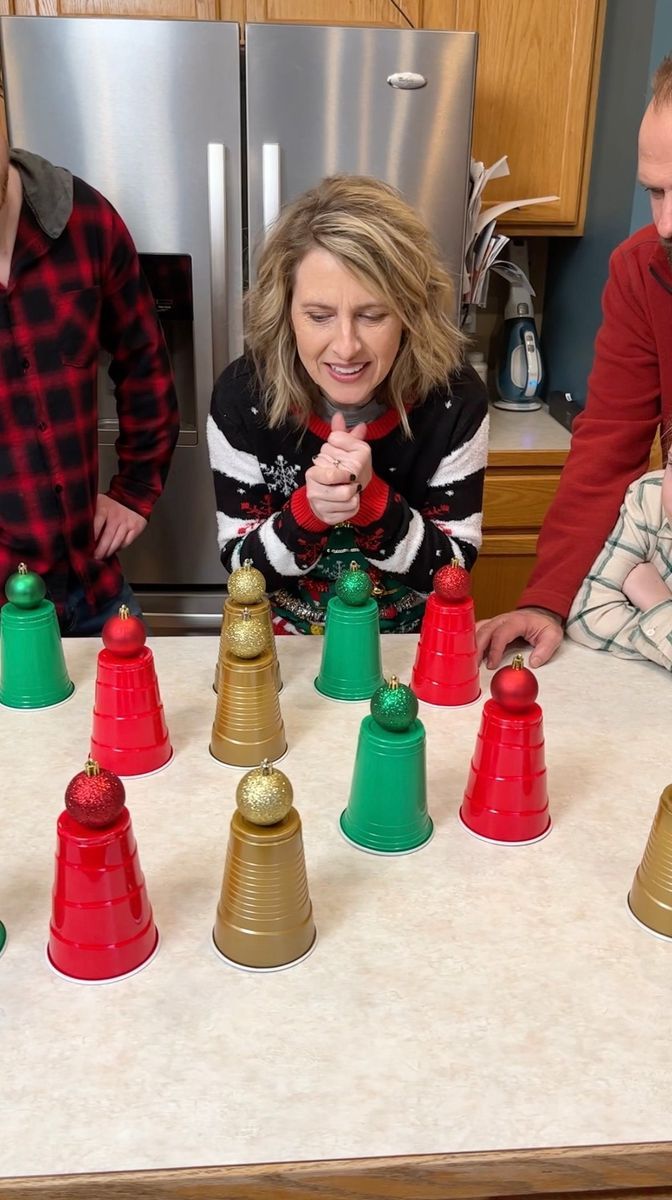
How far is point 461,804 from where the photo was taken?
2.88 ft

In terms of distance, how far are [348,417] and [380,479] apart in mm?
123

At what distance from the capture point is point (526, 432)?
2494 millimetres

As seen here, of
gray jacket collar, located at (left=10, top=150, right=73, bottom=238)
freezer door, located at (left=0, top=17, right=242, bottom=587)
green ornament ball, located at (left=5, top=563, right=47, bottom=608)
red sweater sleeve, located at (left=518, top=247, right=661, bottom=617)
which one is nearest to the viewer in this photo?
green ornament ball, located at (left=5, top=563, right=47, bottom=608)

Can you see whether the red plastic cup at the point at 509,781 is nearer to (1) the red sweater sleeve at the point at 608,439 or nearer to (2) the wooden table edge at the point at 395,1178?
(2) the wooden table edge at the point at 395,1178

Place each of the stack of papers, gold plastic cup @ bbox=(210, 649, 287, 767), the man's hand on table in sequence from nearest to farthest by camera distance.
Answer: gold plastic cup @ bbox=(210, 649, 287, 767) < the man's hand on table < the stack of papers

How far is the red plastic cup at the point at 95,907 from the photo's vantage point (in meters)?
0.68

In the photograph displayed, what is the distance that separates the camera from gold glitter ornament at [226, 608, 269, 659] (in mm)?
914

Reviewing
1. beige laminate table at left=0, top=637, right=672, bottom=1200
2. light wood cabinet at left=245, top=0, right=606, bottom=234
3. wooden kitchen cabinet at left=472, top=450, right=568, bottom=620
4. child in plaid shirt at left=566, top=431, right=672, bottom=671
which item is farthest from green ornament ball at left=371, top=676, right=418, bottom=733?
light wood cabinet at left=245, top=0, right=606, bottom=234

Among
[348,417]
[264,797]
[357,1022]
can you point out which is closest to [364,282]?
[348,417]

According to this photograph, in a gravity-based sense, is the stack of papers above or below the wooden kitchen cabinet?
above

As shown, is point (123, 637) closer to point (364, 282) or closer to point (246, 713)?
point (246, 713)

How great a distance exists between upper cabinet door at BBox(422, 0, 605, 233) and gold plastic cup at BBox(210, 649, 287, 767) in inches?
77.3

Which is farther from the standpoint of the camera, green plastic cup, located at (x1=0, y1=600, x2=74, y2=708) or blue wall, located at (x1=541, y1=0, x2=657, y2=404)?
blue wall, located at (x1=541, y1=0, x2=657, y2=404)

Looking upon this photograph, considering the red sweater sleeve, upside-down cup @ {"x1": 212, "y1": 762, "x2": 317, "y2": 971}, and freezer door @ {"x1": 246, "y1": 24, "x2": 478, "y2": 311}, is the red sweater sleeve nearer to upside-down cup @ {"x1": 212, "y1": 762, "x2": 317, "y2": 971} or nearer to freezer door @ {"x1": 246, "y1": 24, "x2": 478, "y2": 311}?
upside-down cup @ {"x1": 212, "y1": 762, "x2": 317, "y2": 971}
